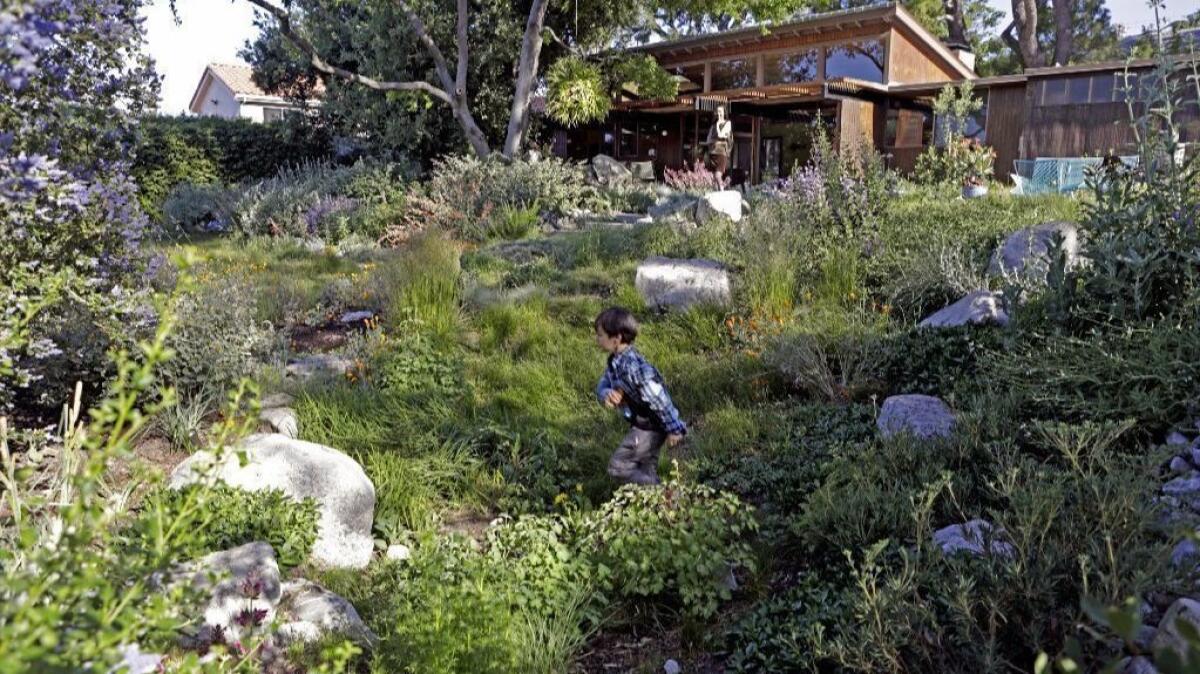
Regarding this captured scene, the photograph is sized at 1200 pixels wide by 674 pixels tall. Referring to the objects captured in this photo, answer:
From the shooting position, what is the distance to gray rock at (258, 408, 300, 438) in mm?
5008

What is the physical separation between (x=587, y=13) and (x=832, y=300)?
12494mm

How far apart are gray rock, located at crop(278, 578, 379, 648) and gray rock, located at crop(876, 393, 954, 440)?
247 cm

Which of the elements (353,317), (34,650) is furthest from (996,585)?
(353,317)

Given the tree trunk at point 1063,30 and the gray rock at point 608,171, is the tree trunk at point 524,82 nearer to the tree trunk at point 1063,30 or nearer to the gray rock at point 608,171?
the gray rock at point 608,171

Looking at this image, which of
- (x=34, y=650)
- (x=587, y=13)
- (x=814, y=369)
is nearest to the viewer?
(x=34, y=650)

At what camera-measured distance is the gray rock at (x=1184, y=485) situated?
310cm

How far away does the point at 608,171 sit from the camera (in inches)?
663

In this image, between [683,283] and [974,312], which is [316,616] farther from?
[683,283]

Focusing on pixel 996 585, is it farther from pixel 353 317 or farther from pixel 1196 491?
pixel 353 317

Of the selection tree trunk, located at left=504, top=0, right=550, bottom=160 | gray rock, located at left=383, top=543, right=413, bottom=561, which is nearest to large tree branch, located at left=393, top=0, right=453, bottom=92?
tree trunk, located at left=504, top=0, right=550, bottom=160

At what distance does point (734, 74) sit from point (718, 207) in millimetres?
11274

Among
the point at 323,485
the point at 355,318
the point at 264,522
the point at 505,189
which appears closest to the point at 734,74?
the point at 505,189

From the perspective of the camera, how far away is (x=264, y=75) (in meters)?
21.6

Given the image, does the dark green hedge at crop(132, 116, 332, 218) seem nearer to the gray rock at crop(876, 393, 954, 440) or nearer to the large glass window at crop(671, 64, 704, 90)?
the large glass window at crop(671, 64, 704, 90)
